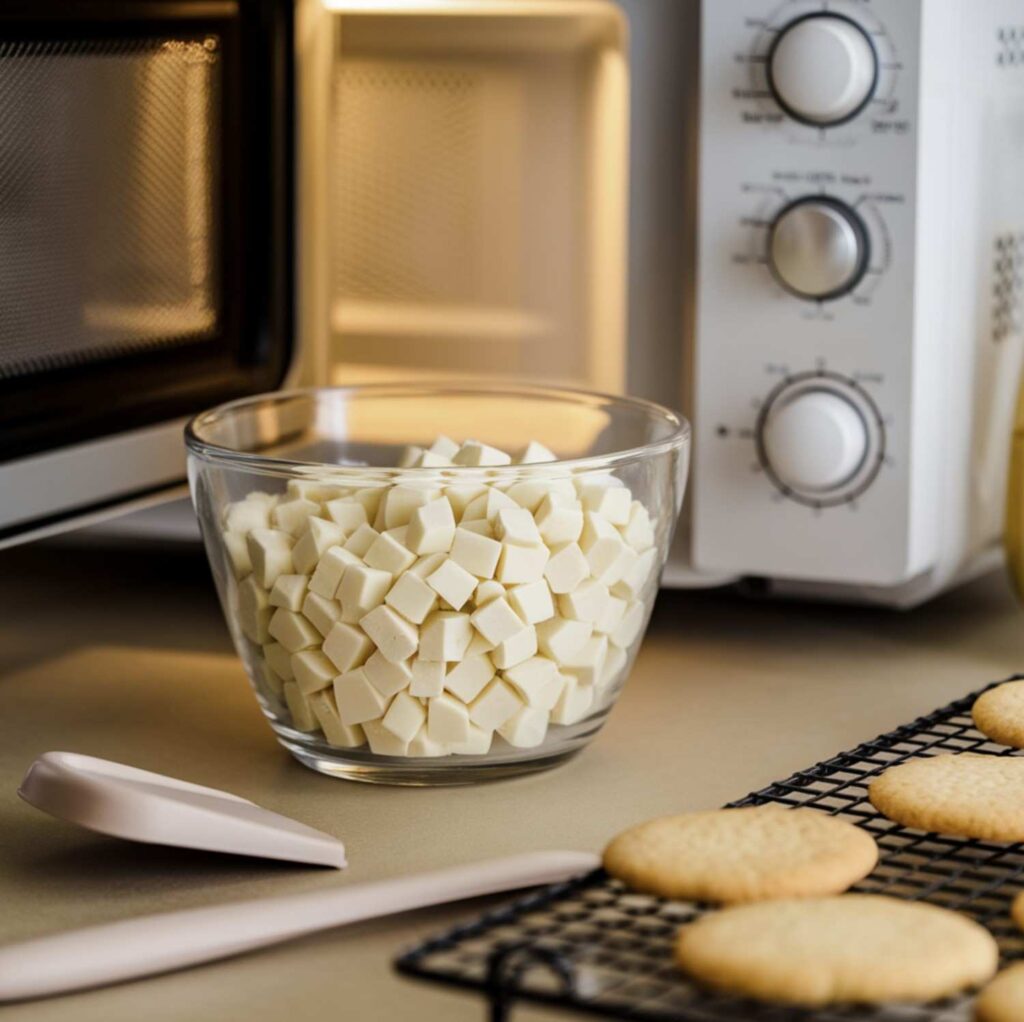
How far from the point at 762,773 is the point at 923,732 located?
0.28ft

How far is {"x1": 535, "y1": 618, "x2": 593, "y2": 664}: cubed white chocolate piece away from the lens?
0.79 m

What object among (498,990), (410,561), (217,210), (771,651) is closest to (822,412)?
(771,651)

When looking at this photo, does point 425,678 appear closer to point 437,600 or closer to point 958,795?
point 437,600

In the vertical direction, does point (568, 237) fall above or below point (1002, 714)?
above

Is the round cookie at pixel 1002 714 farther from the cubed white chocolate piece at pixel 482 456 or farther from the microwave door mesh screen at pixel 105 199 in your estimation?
the microwave door mesh screen at pixel 105 199

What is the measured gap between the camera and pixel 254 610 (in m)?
0.82

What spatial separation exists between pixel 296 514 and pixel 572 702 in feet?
0.51

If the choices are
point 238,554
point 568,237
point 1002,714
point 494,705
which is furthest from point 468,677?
point 568,237

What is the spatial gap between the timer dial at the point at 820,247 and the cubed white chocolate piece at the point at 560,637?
257 mm

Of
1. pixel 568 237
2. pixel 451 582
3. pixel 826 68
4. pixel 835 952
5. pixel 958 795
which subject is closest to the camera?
pixel 835 952

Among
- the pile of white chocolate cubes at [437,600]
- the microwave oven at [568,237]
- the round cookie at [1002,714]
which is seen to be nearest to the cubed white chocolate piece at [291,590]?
the pile of white chocolate cubes at [437,600]

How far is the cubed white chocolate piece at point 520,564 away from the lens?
0.77 metres

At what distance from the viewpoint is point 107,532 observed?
3.65 ft

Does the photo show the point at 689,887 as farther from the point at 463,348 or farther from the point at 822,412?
the point at 463,348
